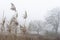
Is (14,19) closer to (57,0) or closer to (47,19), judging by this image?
(47,19)

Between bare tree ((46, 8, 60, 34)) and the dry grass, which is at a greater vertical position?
bare tree ((46, 8, 60, 34))

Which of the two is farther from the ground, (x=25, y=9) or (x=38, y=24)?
(x=25, y=9)

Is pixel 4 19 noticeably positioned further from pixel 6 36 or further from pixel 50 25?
pixel 50 25

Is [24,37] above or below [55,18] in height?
below

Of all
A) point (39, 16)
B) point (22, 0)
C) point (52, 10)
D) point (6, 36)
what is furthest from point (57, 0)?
point (6, 36)

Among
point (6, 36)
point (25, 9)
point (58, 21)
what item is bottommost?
point (6, 36)

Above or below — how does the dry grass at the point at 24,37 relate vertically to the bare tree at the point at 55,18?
below

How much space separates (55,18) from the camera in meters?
0.90

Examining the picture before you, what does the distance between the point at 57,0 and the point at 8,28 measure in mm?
495

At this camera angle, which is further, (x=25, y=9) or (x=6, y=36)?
(x=25, y=9)

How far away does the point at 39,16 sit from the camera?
38.0 inches

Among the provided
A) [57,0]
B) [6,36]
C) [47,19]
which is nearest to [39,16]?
[47,19]

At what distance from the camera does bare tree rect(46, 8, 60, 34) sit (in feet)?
2.94

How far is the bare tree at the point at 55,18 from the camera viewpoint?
2.94 ft
